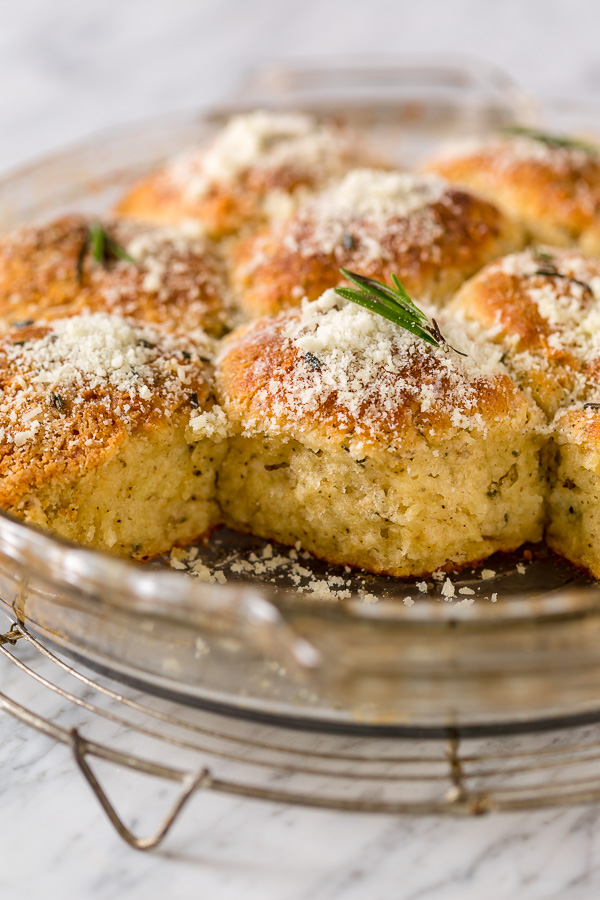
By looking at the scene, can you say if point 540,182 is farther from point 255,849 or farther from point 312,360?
point 255,849

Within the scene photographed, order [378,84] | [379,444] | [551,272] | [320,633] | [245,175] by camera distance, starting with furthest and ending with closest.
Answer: [378,84] → [245,175] → [551,272] → [379,444] → [320,633]

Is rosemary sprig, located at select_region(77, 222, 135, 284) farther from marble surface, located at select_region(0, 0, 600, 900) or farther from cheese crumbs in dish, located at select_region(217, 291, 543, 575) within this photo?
marble surface, located at select_region(0, 0, 600, 900)

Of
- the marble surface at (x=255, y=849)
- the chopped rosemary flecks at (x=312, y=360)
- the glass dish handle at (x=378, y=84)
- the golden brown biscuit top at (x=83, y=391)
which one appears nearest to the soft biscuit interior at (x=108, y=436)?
the golden brown biscuit top at (x=83, y=391)

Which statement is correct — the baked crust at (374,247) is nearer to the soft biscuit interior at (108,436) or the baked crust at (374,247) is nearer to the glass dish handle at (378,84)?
the soft biscuit interior at (108,436)

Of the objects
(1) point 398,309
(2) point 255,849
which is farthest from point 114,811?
(1) point 398,309

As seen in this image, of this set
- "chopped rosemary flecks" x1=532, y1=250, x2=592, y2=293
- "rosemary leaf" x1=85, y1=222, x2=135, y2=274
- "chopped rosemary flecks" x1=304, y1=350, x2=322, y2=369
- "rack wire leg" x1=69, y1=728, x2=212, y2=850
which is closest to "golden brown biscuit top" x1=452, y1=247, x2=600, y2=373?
"chopped rosemary flecks" x1=532, y1=250, x2=592, y2=293

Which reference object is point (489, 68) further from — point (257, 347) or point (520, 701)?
point (520, 701)
